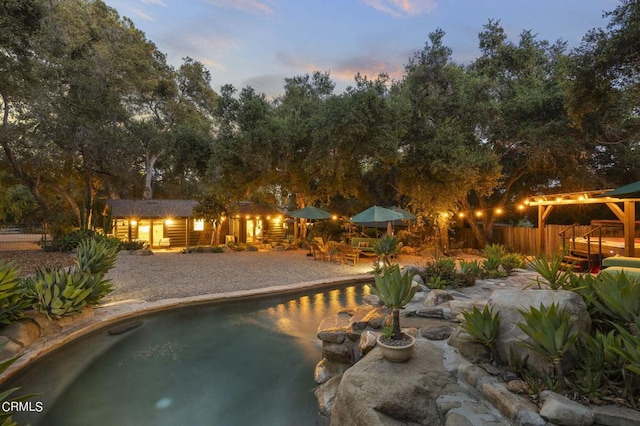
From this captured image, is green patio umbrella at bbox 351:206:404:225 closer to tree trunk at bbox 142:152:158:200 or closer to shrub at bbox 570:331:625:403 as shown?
shrub at bbox 570:331:625:403

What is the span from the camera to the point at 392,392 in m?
3.60

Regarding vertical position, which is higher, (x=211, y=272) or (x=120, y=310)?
(x=211, y=272)

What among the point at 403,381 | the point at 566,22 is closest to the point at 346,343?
the point at 403,381

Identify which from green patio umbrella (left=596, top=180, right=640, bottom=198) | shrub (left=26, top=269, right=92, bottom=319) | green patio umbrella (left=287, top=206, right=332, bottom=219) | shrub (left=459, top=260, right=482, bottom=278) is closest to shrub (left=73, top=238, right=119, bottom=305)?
shrub (left=26, top=269, right=92, bottom=319)

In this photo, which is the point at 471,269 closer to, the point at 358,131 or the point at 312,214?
the point at 358,131

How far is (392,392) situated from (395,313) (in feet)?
3.33

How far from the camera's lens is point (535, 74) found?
56.1 ft

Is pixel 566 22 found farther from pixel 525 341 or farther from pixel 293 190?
pixel 525 341

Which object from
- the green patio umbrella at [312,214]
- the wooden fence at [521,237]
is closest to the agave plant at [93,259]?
the green patio umbrella at [312,214]

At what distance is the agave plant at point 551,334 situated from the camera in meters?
3.29

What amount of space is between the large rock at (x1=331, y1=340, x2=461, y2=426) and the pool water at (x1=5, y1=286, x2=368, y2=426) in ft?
3.68

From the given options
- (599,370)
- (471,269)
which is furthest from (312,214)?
(599,370)

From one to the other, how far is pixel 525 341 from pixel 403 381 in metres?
1.49

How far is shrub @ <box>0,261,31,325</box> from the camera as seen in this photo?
547 centimetres
